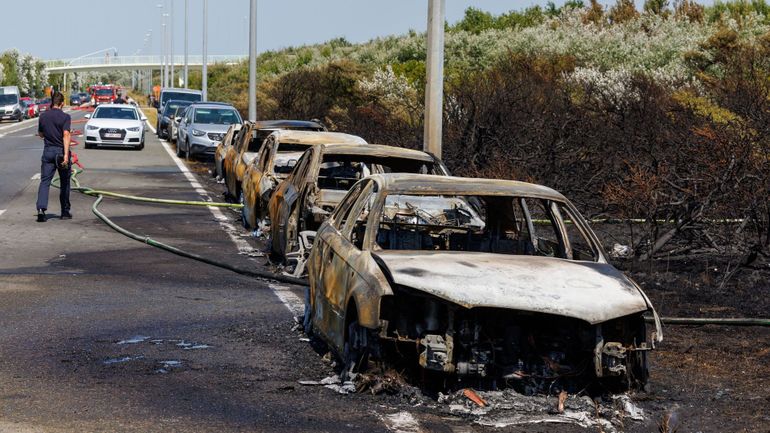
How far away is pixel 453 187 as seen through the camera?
8.16 m

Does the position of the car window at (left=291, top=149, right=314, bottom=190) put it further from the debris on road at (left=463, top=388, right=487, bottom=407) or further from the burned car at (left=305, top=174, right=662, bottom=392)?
the debris on road at (left=463, top=388, right=487, bottom=407)

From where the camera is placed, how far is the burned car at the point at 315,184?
476 inches

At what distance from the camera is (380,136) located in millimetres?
24719

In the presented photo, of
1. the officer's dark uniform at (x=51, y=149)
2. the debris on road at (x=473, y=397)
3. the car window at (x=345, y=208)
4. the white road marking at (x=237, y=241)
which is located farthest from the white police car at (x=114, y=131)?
the debris on road at (x=473, y=397)

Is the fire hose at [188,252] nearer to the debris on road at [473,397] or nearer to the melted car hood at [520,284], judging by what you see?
the melted car hood at [520,284]

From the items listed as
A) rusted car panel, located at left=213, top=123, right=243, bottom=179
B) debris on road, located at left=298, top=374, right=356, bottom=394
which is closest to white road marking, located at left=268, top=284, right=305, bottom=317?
debris on road, located at left=298, top=374, right=356, bottom=394

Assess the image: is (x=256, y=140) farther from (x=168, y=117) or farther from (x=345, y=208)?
(x=168, y=117)

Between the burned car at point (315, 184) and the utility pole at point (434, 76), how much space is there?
327 cm

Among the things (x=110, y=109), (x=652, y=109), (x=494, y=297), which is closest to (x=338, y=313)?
(x=494, y=297)

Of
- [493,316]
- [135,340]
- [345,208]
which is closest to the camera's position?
[493,316]

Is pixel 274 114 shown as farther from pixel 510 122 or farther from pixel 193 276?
pixel 193 276

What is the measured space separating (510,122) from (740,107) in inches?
266

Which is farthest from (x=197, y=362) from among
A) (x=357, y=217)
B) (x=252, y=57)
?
(x=252, y=57)

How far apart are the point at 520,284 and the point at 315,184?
5613 millimetres
